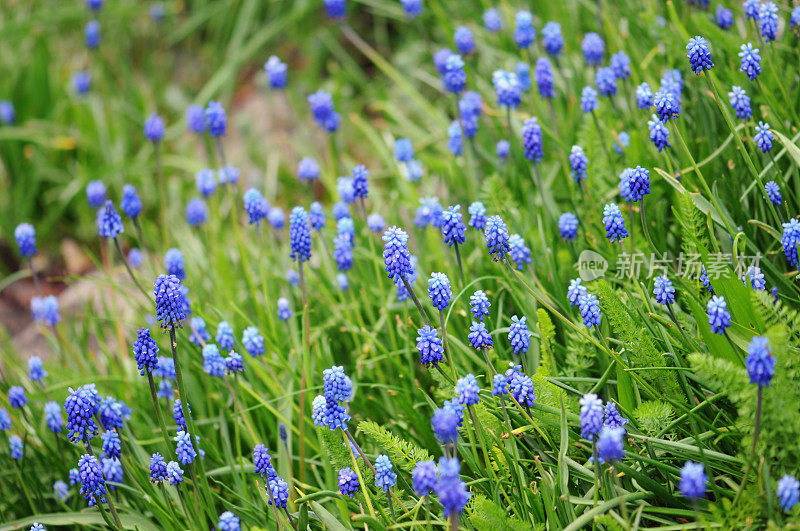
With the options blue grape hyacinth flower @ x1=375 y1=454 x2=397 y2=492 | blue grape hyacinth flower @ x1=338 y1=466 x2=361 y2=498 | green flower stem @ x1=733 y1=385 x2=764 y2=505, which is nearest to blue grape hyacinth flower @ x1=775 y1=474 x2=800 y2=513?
green flower stem @ x1=733 y1=385 x2=764 y2=505

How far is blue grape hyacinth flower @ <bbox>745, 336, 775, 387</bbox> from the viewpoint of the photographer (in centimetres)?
215

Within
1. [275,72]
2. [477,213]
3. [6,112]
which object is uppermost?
[6,112]

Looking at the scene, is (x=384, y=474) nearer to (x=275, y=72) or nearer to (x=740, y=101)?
(x=740, y=101)

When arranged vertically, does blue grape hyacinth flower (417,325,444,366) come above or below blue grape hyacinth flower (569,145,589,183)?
below

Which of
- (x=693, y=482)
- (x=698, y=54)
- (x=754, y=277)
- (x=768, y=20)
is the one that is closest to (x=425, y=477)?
(x=693, y=482)

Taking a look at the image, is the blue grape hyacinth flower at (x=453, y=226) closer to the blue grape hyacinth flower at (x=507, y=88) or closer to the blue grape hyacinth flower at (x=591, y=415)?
the blue grape hyacinth flower at (x=591, y=415)

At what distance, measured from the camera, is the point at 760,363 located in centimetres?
215

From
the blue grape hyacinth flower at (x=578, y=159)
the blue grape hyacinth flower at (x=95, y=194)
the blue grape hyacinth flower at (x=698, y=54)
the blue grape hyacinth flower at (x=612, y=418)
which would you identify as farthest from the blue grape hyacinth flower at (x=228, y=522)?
the blue grape hyacinth flower at (x=95, y=194)

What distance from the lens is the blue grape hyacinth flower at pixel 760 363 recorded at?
2.15 metres

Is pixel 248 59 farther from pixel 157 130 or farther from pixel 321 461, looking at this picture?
pixel 321 461

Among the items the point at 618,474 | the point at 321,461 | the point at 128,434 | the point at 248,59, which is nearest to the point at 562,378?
the point at 618,474

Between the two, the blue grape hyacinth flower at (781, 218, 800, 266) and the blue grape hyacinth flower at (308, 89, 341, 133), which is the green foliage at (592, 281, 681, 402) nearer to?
the blue grape hyacinth flower at (781, 218, 800, 266)

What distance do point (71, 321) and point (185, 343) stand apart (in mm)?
1605

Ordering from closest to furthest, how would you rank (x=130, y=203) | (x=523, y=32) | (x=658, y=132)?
(x=658, y=132) → (x=130, y=203) → (x=523, y=32)
